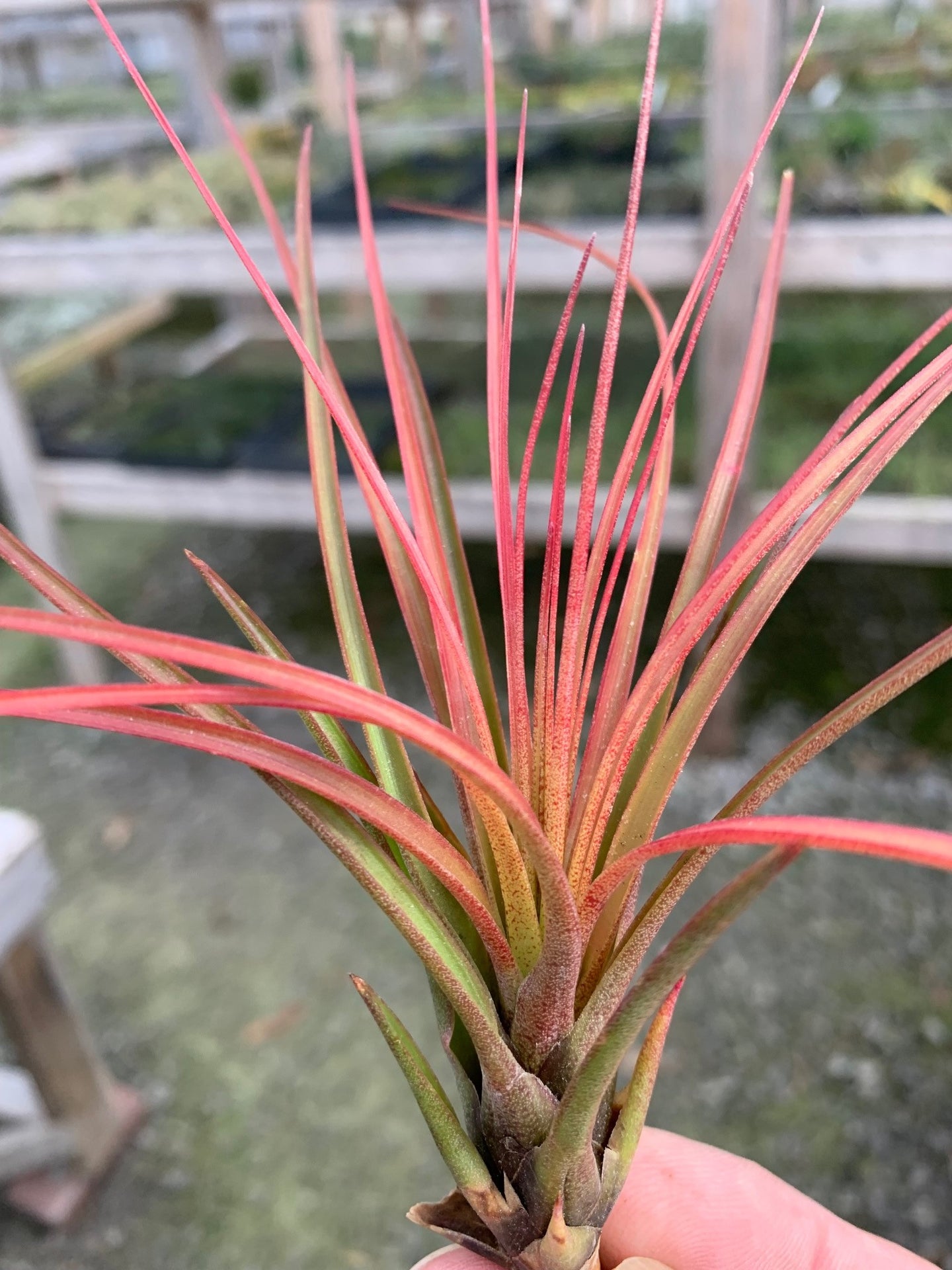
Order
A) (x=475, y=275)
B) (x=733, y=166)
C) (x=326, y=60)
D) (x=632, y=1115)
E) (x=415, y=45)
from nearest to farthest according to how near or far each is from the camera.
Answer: (x=632, y=1115) < (x=733, y=166) < (x=475, y=275) < (x=326, y=60) < (x=415, y=45)

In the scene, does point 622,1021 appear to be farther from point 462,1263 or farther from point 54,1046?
point 54,1046

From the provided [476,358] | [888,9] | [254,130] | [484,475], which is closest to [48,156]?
[254,130]

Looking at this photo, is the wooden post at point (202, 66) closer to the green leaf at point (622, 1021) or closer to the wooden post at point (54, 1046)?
the wooden post at point (54, 1046)

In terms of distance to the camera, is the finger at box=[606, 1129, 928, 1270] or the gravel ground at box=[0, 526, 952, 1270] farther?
the gravel ground at box=[0, 526, 952, 1270]

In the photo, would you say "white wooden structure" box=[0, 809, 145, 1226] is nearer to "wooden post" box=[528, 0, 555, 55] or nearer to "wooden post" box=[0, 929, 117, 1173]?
"wooden post" box=[0, 929, 117, 1173]

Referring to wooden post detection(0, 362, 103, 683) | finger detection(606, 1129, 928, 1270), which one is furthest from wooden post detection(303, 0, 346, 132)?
finger detection(606, 1129, 928, 1270)

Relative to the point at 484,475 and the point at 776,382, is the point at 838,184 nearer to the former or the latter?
the point at 776,382

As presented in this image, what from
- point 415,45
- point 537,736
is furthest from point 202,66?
point 537,736
